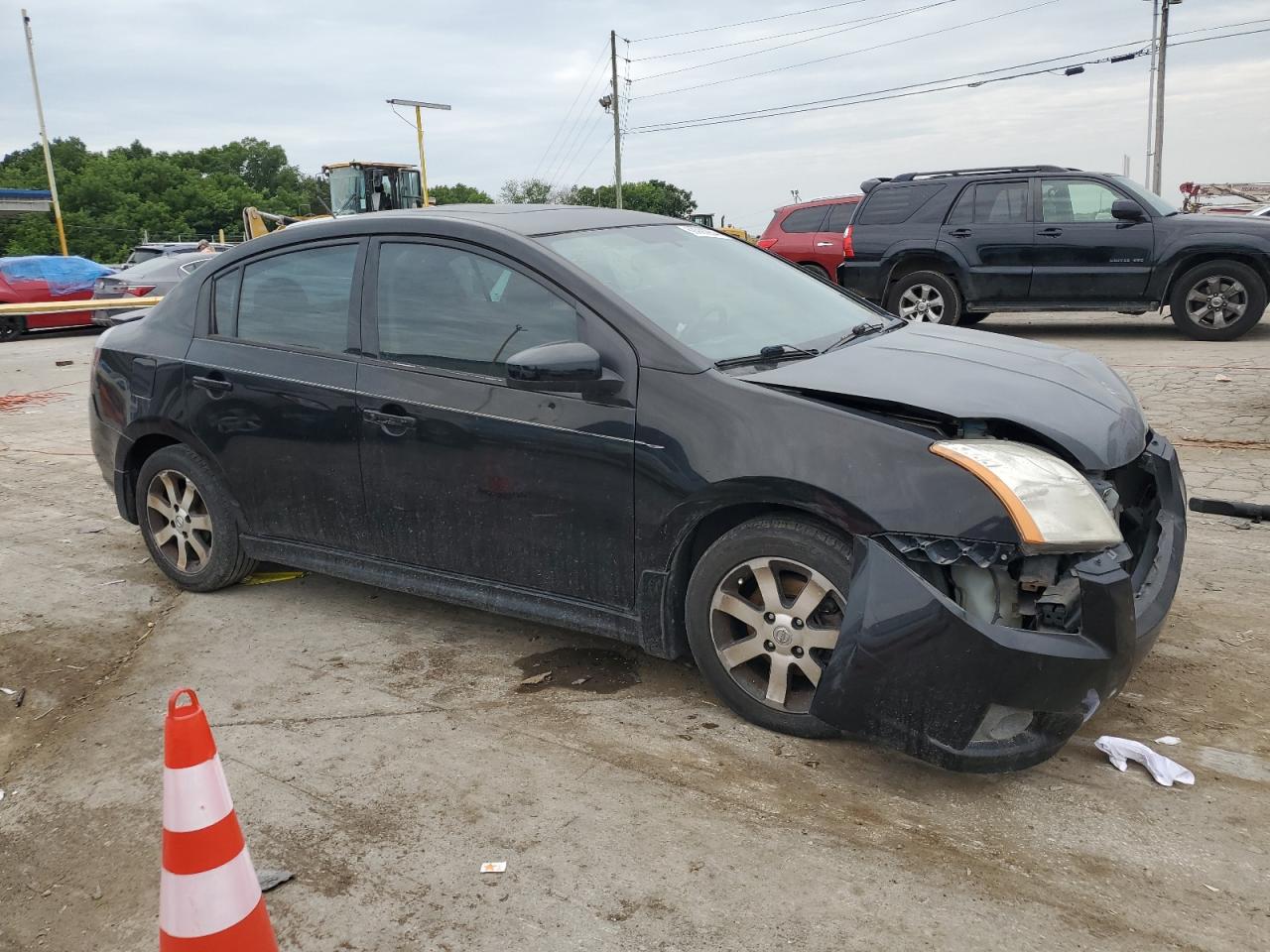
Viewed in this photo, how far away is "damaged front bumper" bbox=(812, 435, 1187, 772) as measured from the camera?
286 cm

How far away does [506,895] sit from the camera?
2.69 m

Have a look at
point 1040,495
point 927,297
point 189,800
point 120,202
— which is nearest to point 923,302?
Answer: point 927,297

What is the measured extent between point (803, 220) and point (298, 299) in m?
10.9

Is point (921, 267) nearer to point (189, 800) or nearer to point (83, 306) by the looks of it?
point (189, 800)

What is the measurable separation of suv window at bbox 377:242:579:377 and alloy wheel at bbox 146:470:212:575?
141 centimetres

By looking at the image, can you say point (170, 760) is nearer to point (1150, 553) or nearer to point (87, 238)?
point (1150, 553)

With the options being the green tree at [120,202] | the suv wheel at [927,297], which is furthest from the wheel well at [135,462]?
the green tree at [120,202]

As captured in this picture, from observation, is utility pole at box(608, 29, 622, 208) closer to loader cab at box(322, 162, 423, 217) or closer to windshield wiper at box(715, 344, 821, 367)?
loader cab at box(322, 162, 423, 217)

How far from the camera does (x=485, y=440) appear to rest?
382 centimetres

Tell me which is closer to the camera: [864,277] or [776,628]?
[776,628]

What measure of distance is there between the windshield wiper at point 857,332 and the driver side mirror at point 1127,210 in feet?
27.6

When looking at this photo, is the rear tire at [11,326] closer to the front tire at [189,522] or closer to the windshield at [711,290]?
the front tire at [189,522]

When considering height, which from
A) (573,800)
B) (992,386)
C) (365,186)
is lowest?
(573,800)

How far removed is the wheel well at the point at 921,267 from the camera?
40.9ft
